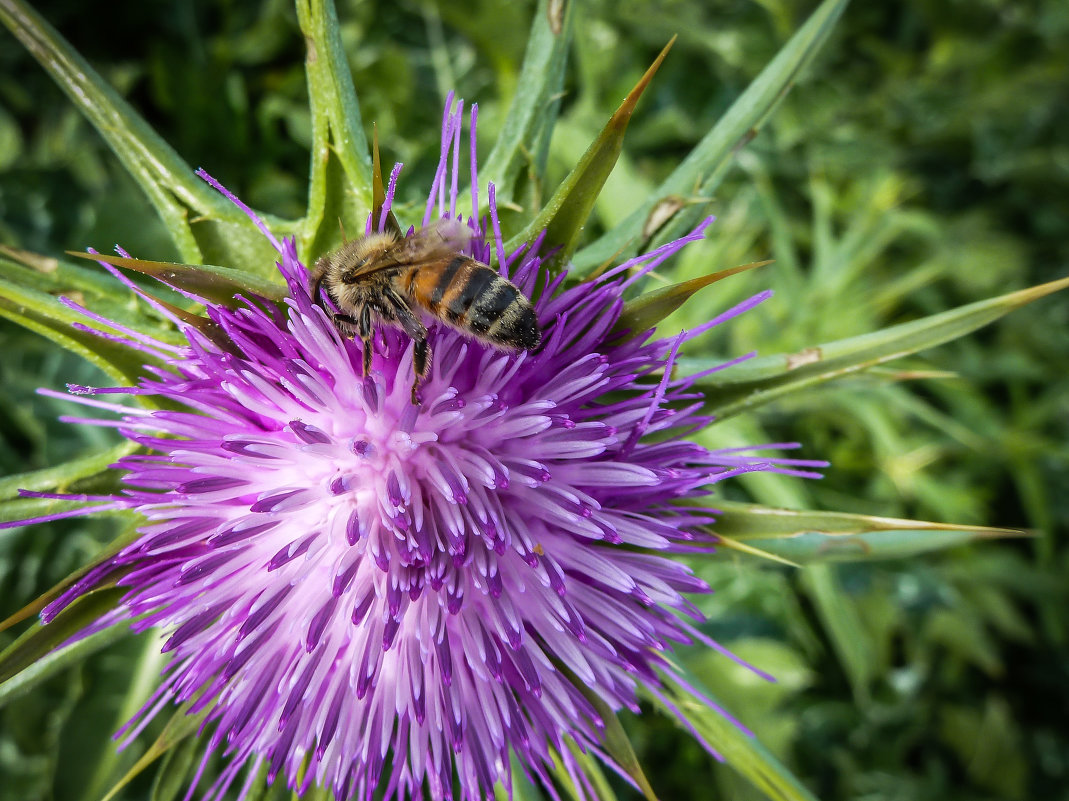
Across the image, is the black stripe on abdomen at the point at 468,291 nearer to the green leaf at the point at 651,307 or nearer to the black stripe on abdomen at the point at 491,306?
the black stripe on abdomen at the point at 491,306

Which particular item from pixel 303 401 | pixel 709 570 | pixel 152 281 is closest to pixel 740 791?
pixel 709 570

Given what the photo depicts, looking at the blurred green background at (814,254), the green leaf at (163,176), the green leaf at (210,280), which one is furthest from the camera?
the blurred green background at (814,254)

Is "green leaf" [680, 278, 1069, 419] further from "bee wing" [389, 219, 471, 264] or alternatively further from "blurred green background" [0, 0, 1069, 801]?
"blurred green background" [0, 0, 1069, 801]

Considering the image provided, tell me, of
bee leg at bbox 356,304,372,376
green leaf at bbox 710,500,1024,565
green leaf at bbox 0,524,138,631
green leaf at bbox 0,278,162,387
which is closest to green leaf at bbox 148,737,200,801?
green leaf at bbox 0,524,138,631

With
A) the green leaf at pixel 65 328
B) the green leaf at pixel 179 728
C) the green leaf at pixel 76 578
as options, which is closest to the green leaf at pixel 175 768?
the green leaf at pixel 179 728

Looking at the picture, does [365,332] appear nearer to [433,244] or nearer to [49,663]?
[433,244]
